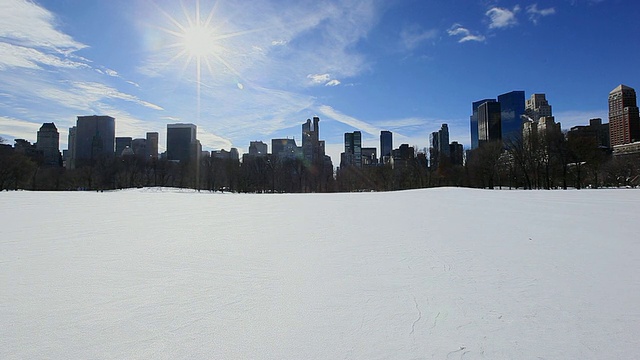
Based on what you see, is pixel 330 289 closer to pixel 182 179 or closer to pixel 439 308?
pixel 439 308

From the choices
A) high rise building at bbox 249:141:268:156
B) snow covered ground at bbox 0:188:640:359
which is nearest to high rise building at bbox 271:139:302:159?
high rise building at bbox 249:141:268:156

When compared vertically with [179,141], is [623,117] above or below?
above

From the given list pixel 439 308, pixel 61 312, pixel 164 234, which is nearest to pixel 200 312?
pixel 61 312

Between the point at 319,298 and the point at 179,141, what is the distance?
440 feet

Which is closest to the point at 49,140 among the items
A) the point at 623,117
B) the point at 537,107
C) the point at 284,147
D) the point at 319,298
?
the point at 284,147

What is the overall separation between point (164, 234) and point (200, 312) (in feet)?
15.9

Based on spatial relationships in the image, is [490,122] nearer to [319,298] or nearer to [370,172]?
[370,172]

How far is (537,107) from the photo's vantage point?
5032 inches

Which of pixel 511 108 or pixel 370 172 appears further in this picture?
pixel 511 108

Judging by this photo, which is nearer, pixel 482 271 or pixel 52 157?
pixel 482 271

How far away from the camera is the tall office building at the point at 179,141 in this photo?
125 metres

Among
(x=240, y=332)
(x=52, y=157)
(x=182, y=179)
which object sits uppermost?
(x=52, y=157)

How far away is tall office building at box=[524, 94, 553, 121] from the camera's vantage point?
115 metres

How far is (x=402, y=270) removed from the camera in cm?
462
